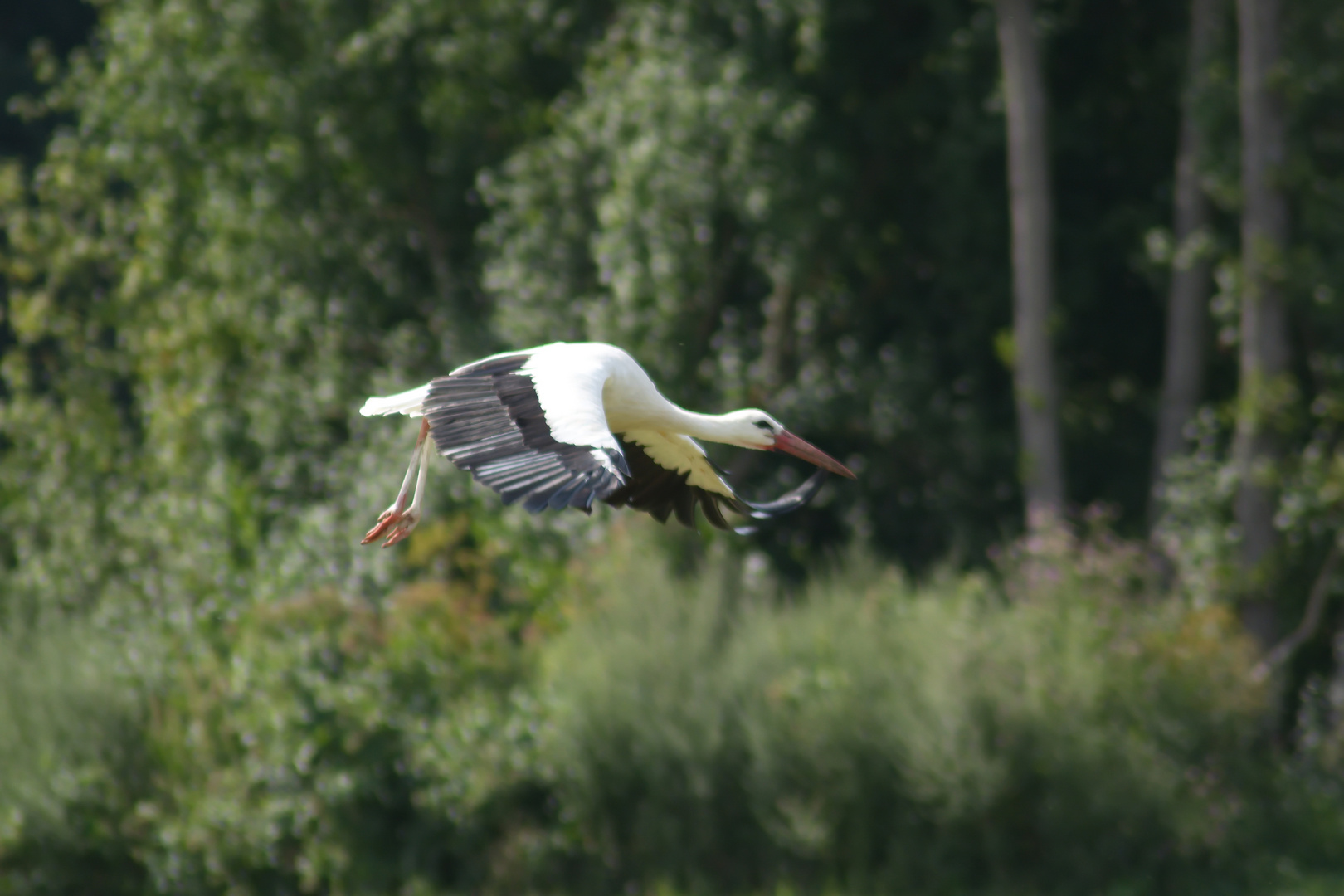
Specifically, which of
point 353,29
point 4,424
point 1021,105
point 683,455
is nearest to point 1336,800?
point 1021,105

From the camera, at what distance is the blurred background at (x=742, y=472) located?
9.40 metres

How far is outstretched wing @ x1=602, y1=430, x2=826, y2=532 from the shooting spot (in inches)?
235

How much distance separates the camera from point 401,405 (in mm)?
5199

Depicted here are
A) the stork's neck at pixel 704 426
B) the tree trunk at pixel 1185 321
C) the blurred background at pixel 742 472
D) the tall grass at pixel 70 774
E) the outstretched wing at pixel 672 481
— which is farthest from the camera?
the tree trunk at pixel 1185 321

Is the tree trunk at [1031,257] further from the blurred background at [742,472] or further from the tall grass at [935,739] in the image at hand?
the tall grass at [935,739]

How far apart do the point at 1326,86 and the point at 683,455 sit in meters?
5.87

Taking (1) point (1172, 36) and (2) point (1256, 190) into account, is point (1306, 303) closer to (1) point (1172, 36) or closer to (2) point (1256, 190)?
(2) point (1256, 190)

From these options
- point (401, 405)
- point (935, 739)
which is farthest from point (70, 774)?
point (401, 405)

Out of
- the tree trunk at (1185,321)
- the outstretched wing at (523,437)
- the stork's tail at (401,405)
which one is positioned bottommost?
the tree trunk at (1185,321)

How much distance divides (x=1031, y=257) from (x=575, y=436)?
701 centimetres

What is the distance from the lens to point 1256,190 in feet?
33.0

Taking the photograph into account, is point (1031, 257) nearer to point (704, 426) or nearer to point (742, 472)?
point (742, 472)

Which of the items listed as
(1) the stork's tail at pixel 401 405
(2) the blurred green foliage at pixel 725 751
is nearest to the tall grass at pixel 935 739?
(2) the blurred green foliage at pixel 725 751

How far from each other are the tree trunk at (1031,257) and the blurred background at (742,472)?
→ 0.03 metres
